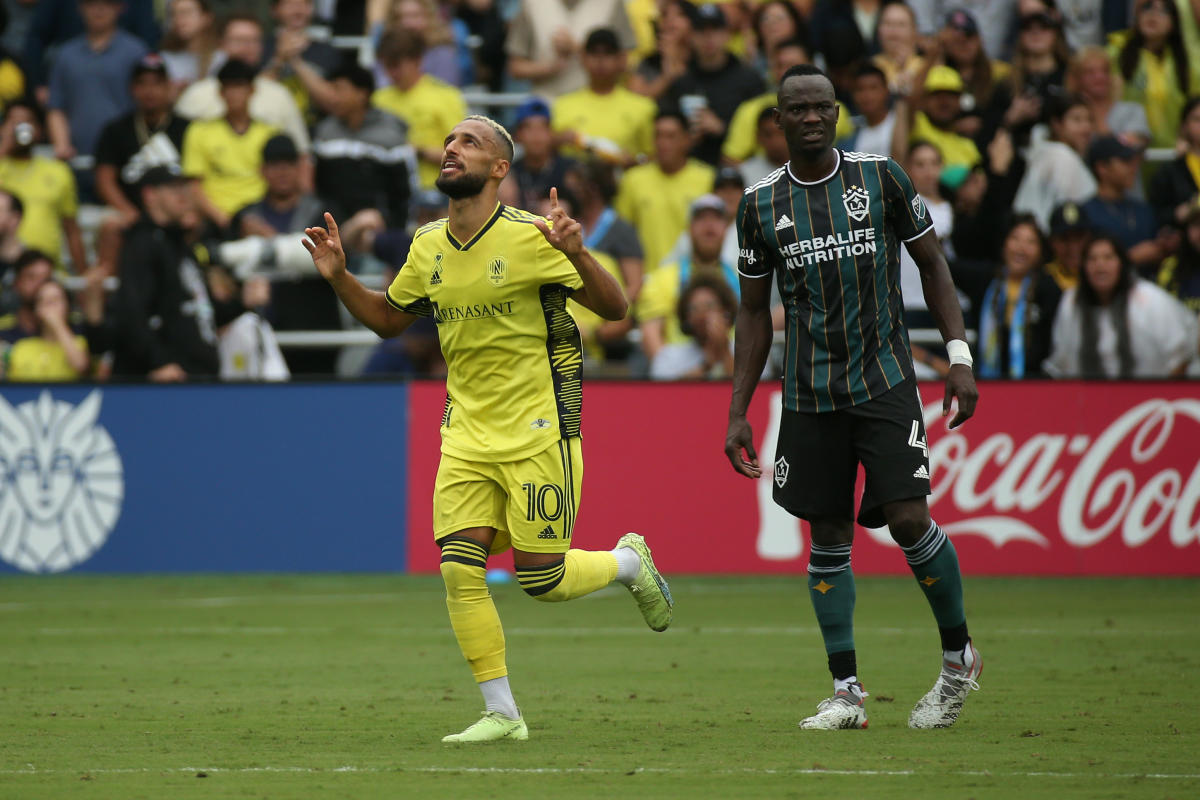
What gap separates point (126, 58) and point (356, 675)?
1032 cm

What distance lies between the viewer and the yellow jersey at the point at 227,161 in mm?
15953

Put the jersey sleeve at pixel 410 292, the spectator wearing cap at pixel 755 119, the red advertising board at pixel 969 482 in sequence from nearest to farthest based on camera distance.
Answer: the jersey sleeve at pixel 410 292 → the red advertising board at pixel 969 482 → the spectator wearing cap at pixel 755 119

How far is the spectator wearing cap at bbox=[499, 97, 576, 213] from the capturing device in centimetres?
1526

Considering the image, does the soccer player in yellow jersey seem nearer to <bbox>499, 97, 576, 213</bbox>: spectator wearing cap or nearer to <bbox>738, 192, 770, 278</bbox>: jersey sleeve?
<bbox>738, 192, 770, 278</bbox>: jersey sleeve

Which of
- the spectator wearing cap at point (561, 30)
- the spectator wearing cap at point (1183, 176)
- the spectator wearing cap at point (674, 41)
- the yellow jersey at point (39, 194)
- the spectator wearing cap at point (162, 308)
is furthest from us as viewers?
the spectator wearing cap at point (561, 30)

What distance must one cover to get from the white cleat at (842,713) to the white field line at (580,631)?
359 cm

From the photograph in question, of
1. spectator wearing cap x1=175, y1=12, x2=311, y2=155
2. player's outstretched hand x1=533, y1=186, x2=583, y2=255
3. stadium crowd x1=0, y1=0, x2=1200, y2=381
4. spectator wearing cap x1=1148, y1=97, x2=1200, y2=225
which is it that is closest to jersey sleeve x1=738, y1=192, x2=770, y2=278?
player's outstretched hand x1=533, y1=186, x2=583, y2=255

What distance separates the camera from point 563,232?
6355mm

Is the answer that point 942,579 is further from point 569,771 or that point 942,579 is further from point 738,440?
point 569,771

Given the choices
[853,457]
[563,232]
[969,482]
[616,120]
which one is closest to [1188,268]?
[969,482]

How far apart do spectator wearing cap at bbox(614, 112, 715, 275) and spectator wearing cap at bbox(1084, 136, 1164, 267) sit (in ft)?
11.2

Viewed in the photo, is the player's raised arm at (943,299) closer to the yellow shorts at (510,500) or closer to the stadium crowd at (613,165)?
the yellow shorts at (510,500)

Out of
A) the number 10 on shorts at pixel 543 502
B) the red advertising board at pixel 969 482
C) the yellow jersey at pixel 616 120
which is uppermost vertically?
the yellow jersey at pixel 616 120

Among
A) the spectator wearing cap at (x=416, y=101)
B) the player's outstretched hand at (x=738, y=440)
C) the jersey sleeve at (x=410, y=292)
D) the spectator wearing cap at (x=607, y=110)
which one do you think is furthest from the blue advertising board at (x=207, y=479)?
the player's outstretched hand at (x=738, y=440)
